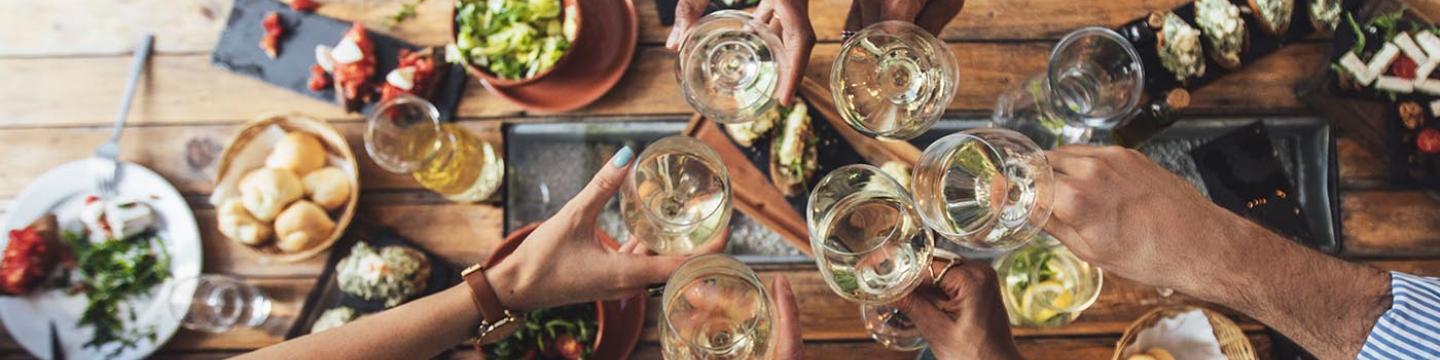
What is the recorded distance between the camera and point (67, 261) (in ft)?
7.18

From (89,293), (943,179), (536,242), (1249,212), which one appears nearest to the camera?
(943,179)

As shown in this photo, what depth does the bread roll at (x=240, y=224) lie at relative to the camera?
2.04 m

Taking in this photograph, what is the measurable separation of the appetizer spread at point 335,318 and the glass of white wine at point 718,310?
95cm

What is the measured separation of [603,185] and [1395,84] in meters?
1.79

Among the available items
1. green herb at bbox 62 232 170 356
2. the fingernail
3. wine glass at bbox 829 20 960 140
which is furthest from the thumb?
green herb at bbox 62 232 170 356

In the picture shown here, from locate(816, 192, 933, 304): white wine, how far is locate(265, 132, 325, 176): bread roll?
1.34 meters

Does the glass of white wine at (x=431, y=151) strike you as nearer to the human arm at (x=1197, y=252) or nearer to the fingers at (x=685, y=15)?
the fingers at (x=685, y=15)

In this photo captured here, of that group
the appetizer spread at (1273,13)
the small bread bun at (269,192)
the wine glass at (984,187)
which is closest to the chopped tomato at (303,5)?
the small bread bun at (269,192)

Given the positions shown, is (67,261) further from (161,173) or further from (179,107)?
(179,107)

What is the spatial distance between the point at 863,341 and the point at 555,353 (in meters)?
0.74

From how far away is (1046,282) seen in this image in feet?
6.25

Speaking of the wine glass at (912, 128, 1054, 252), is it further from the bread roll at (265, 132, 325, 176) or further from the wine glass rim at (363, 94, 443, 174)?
the bread roll at (265, 132, 325, 176)

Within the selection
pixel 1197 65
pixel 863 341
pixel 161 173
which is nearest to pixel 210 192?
pixel 161 173

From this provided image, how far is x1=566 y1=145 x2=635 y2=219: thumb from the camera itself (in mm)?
1579
